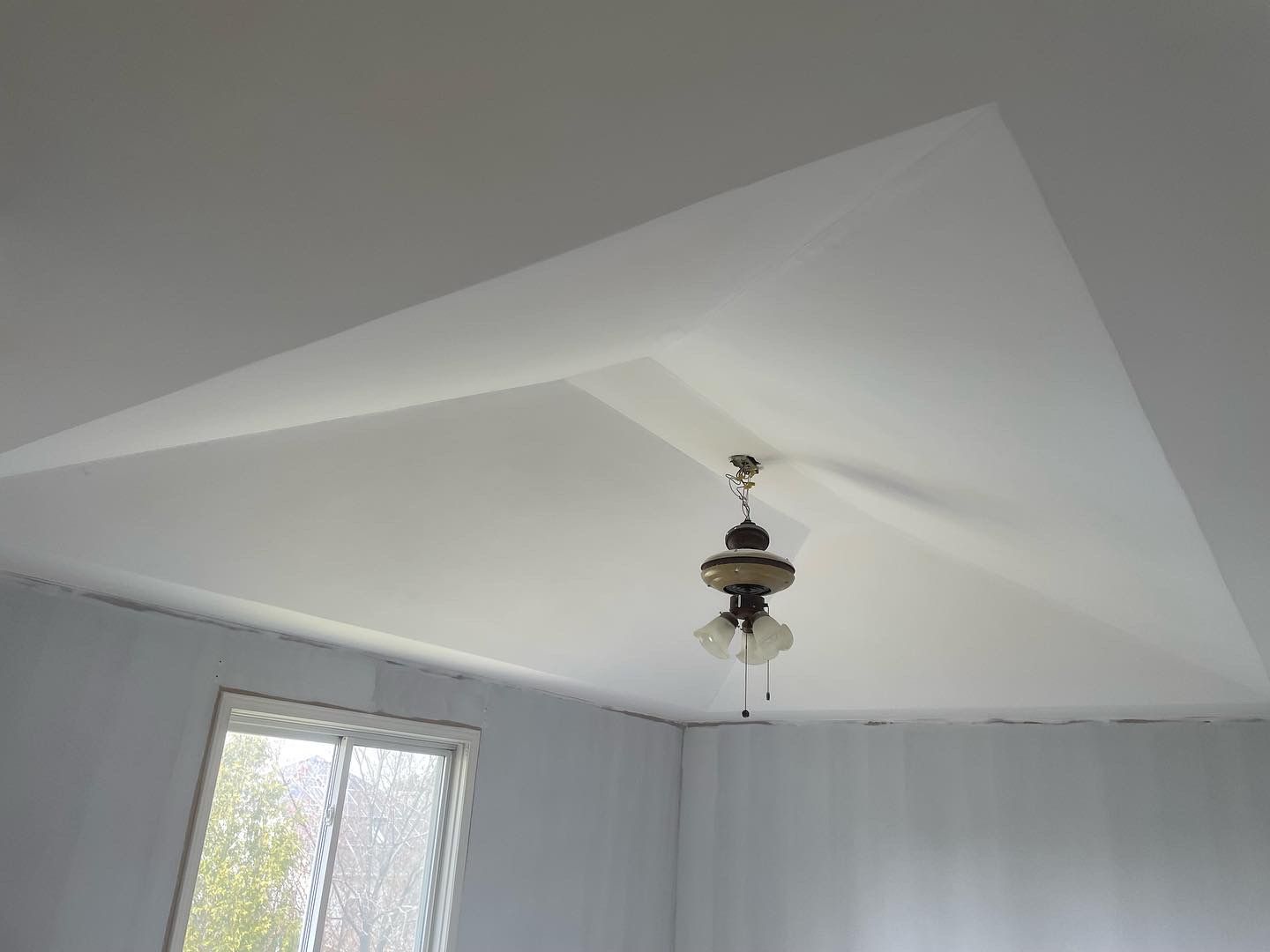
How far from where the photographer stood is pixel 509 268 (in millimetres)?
1206

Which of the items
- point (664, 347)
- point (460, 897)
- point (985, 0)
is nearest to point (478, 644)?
point (460, 897)

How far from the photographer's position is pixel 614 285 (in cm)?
150

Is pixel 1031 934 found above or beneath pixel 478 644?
beneath

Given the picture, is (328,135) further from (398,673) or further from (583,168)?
(398,673)

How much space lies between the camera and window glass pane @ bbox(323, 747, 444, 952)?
328cm

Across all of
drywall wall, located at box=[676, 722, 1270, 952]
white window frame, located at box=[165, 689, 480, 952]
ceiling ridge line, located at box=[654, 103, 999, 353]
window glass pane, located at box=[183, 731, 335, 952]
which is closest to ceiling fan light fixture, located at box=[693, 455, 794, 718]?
ceiling ridge line, located at box=[654, 103, 999, 353]

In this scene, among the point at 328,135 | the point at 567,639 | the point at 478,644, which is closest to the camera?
the point at 328,135

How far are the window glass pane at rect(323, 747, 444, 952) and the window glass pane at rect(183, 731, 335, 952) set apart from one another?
138 millimetres

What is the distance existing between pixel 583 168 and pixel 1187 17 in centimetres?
58

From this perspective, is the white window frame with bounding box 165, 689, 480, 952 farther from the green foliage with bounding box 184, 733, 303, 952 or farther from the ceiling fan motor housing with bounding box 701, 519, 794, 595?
the ceiling fan motor housing with bounding box 701, 519, 794, 595

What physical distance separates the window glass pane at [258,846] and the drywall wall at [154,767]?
0.19m

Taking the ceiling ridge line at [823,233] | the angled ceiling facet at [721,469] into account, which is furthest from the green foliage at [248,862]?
the ceiling ridge line at [823,233]

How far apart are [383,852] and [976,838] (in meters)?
2.47

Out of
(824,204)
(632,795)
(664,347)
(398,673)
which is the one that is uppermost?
(664,347)
